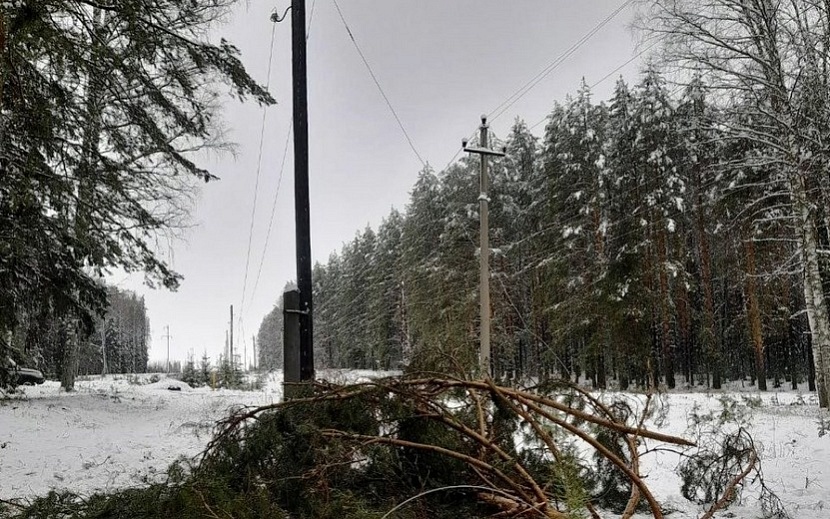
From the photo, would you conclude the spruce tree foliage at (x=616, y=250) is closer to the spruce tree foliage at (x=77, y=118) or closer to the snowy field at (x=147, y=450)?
the snowy field at (x=147, y=450)

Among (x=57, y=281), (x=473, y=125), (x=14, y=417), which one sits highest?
(x=473, y=125)

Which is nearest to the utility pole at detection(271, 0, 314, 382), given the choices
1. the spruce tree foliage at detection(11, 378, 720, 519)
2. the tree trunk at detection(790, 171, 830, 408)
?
the spruce tree foliage at detection(11, 378, 720, 519)

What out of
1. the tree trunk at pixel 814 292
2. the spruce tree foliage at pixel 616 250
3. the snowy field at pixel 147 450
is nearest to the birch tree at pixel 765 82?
the tree trunk at pixel 814 292

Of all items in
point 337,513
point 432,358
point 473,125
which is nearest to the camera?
point 337,513

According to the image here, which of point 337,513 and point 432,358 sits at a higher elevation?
point 432,358

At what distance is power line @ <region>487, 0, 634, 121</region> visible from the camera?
1009 centimetres

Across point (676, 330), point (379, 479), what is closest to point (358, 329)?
point (676, 330)

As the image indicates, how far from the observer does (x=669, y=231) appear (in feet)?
66.2

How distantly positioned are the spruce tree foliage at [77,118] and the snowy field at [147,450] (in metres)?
1.70

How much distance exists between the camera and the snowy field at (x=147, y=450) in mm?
4500

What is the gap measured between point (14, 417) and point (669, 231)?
20.9m

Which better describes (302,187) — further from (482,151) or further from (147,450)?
(482,151)

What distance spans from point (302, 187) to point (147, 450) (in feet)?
13.7

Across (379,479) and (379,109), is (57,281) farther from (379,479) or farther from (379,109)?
(379,479)
